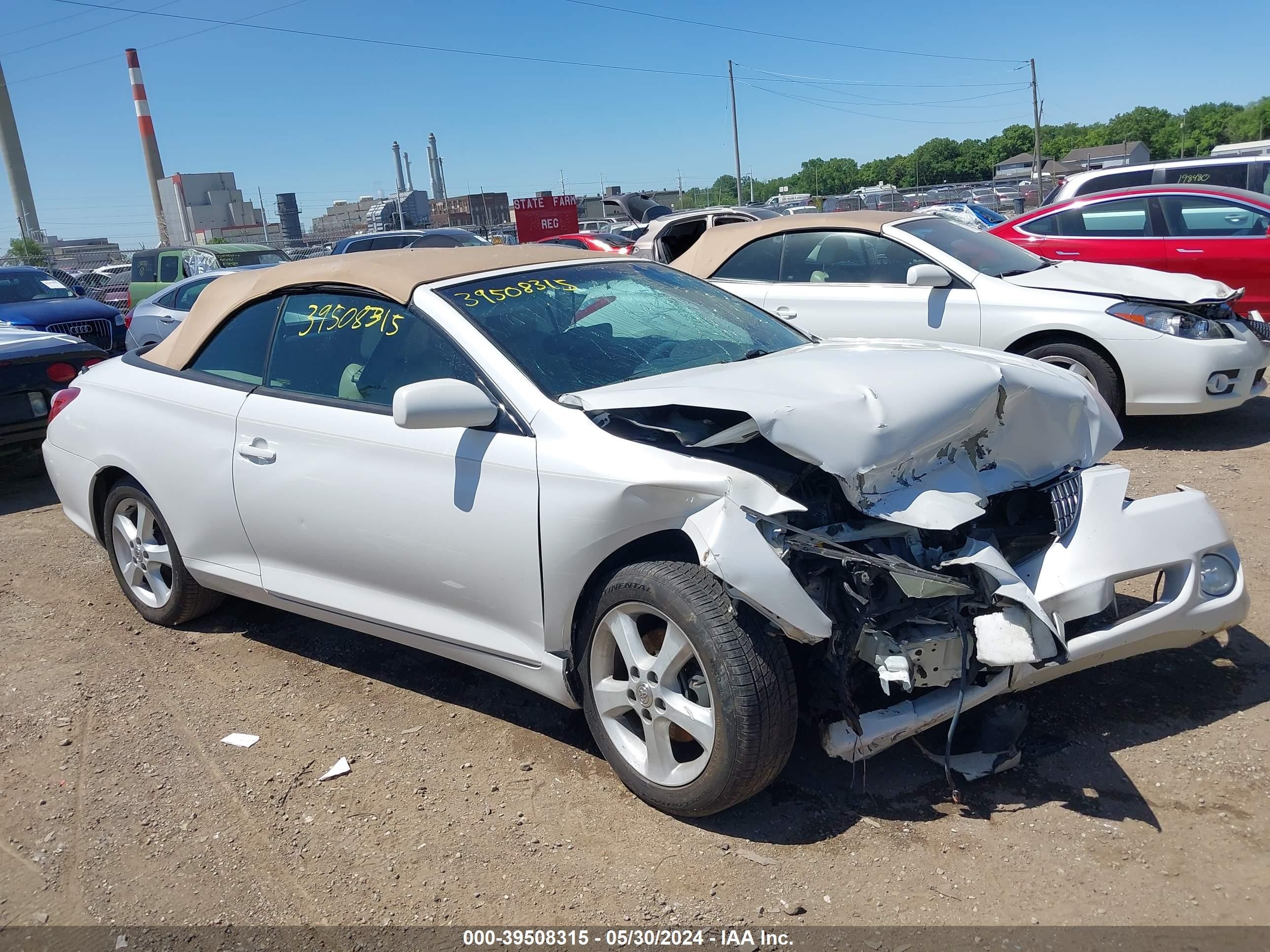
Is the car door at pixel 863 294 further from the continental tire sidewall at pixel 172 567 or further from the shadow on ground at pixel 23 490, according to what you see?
the shadow on ground at pixel 23 490

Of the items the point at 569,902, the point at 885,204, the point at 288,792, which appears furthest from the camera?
the point at 885,204

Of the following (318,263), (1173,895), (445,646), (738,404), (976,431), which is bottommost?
(1173,895)

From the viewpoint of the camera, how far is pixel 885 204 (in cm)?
3700

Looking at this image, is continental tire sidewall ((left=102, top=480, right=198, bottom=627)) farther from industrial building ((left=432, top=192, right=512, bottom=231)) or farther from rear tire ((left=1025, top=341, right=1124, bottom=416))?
industrial building ((left=432, top=192, right=512, bottom=231))

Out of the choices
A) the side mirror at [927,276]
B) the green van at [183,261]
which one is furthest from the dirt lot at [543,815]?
the green van at [183,261]

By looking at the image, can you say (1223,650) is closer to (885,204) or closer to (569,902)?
(569,902)

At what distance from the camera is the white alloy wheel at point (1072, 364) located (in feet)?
21.2

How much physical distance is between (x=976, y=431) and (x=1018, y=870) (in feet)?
4.17

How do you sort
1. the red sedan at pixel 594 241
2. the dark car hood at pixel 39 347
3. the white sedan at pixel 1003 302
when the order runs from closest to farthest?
the white sedan at pixel 1003 302 → the dark car hood at pixel 39 347 → the red sedan at pixel 594 241

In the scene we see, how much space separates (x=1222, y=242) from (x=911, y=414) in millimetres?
7172

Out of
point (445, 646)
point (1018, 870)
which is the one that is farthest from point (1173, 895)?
point (445, 646)

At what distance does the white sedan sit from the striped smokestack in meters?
63.1

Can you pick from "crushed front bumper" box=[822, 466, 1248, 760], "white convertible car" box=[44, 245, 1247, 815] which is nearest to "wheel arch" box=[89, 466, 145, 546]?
"white convertible car" box=[44, 245, 1247, 815]

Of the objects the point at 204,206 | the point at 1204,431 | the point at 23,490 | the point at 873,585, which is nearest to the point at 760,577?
the point at 873,585
